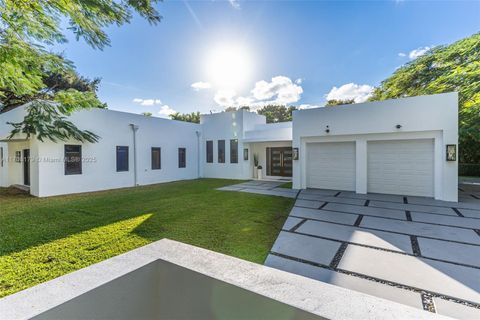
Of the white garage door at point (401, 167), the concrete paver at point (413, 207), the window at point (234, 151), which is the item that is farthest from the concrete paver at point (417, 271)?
the window at point (234, 151)

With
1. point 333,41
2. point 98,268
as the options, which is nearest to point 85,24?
point 98,268

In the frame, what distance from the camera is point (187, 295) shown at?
90.6 inches

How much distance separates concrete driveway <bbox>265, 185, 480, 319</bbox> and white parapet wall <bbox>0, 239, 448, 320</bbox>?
177 cm

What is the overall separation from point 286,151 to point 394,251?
1201 cm

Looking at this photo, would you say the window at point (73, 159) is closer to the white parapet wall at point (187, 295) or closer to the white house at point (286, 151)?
the white house at point (286, 151)

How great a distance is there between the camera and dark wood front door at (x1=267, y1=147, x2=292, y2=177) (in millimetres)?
16078

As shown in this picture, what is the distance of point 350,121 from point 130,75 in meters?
11.6

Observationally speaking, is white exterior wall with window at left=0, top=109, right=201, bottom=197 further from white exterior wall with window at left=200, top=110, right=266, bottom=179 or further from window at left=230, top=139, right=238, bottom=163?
window at left=230, top=139, right=238, bottom=163

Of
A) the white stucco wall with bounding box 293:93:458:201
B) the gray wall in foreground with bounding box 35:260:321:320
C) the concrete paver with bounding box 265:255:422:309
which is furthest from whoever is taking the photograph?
the white stucco wall with bounding box 293:93:458:201

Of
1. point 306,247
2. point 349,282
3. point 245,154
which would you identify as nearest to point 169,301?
point 349,282

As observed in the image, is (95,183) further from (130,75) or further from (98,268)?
(98,268)

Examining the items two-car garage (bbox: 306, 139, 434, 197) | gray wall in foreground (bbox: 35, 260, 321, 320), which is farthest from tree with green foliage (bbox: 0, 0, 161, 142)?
two-car garage (bbox: 306, 139, 434, 197)

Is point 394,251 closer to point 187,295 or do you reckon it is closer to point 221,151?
point 187,295

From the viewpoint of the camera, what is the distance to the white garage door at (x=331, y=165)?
10805 millimetres
